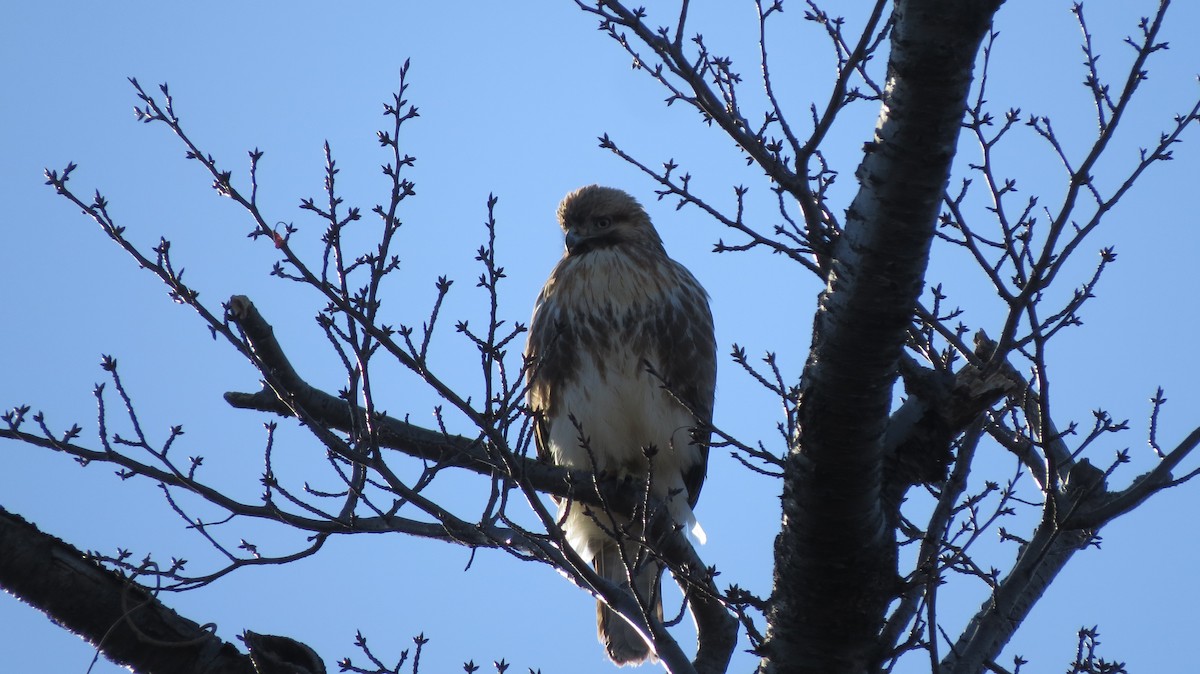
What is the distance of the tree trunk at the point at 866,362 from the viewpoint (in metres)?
2.45

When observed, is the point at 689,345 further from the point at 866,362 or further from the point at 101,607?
the point at 101,607

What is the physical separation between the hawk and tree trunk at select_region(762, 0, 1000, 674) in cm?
234

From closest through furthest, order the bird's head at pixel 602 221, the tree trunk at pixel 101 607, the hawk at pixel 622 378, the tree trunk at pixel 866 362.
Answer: the tree trunk at pixel 866 362, the tree trunk at pixel 101 607, the hawk at pixel 622 378, the bird's head at pixel 602 221

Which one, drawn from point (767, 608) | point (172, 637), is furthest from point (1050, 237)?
point (172, 637)

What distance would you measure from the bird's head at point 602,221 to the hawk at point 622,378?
0.16m

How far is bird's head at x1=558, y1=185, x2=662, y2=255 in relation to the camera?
21.2 feet

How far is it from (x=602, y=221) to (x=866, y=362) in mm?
3954

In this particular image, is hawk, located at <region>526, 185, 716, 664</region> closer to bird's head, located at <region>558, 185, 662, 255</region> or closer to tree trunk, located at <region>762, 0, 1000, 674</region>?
bird's head, located at <region>558, 185, 662, 255</region>

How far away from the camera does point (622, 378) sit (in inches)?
222

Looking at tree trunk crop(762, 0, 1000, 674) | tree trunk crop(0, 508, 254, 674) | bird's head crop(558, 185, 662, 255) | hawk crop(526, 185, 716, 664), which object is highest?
bird's head crop(558, 185, 662, 255)

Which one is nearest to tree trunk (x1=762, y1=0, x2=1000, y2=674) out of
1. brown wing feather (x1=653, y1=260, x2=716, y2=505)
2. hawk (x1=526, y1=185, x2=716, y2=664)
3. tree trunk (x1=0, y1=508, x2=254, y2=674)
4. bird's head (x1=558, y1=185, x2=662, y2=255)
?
tree trunk (x1=0, y1=508, x2=254, y2=674)

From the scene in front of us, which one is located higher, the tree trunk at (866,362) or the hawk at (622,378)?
the hawk at (622,378)

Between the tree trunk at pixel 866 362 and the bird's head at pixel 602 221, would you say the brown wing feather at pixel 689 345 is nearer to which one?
the bird's head at pixel 602 221

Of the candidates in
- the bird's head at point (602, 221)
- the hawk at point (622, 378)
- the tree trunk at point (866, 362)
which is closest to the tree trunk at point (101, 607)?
the tree trunk at point (866, 362)
